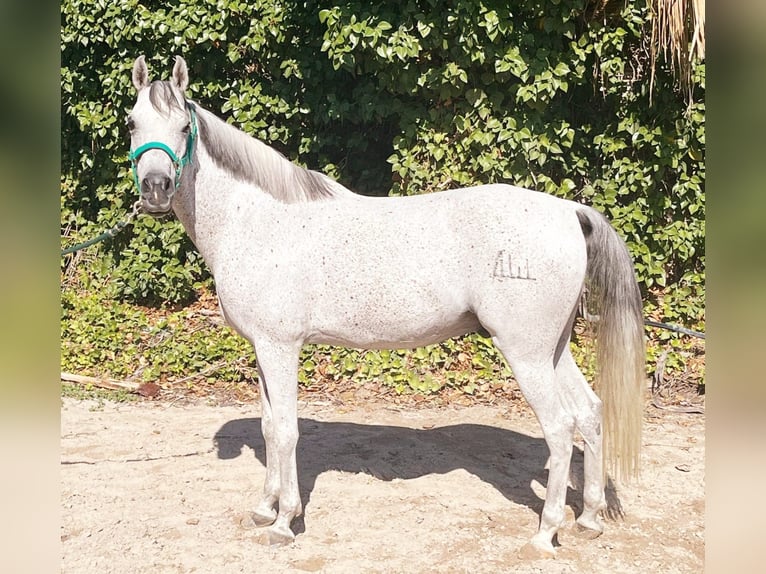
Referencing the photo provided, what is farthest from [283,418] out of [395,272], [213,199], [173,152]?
[173,152]

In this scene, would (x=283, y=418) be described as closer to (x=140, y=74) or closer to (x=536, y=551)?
(x=536, y=551)

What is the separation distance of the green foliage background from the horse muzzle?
9.98 feet

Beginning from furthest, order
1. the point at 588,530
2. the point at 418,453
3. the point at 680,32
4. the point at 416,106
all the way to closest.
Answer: the point at 416,106 → the point at 680,32 → the point at 418,453 → the point at 588,530

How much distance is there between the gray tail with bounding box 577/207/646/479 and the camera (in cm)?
318

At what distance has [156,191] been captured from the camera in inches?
114

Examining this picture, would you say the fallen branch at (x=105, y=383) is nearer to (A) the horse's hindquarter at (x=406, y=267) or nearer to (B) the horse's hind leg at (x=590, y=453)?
(A) the horse's hindquarter at (x=406, y=267)

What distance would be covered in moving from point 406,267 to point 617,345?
112 centimetres

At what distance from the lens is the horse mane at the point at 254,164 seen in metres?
3.24

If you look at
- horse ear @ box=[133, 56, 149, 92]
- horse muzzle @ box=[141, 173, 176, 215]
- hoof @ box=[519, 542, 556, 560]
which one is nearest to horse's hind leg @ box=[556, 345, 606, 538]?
hoof @ box=[519, 542, 556, 560]

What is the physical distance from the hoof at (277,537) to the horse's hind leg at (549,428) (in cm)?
113

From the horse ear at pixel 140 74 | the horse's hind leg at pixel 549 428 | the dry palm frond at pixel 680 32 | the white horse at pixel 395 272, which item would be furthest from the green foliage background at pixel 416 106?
the horse's hind leg at pixel 549 428
